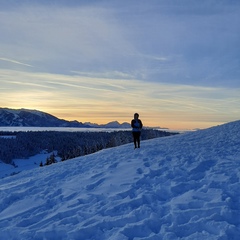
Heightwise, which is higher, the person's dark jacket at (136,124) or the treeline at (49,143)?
A: the person's dark jacket at (136,124)

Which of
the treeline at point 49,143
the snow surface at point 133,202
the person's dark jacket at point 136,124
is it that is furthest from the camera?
the treeline at point 49,143

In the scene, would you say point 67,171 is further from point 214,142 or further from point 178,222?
point 214,142

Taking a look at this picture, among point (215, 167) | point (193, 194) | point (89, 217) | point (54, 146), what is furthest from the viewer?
point (54, 146)

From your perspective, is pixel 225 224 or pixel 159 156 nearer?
pixel 225 224

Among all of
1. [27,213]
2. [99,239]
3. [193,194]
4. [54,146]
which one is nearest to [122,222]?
[99,239]

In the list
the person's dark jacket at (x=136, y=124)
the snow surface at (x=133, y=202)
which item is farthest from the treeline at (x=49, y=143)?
the snow surface at (x=133, y=202)

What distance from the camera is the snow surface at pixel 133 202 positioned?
674cm

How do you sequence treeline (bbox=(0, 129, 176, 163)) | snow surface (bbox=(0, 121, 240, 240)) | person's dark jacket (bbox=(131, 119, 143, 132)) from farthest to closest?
treeline (bbox=(0, 129, 176, 163)) < person's dark jacket (bbox=(131, 119, 143, 132)) < snow surface (bbox=(0, 121, 240, 240))

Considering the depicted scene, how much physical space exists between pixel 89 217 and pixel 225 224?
3419 mm

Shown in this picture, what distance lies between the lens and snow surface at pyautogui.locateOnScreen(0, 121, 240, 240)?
6738 millimetres

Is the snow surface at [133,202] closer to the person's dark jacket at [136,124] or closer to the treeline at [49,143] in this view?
the person's dark jacket at [136,124]

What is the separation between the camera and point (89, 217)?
25.3ft

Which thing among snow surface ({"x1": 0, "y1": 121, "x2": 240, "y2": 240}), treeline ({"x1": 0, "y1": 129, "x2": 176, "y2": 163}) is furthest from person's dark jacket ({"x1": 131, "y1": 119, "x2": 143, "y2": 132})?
treeline ({"x1": 0, "y1": 129, "x2": 176, "y2": 163})

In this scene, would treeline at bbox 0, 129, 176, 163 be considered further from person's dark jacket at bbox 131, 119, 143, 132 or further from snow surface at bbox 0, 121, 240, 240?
snow surface at bbox 0, 121, 240, 240
